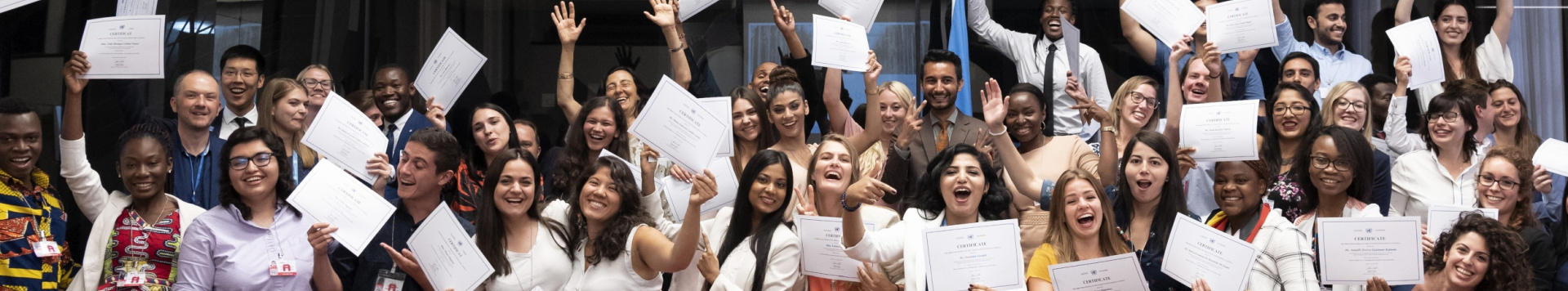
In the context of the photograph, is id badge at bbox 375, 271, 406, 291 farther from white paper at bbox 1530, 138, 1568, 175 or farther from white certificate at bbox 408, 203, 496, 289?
white paper at bbox 1530, 138, 1568, 175

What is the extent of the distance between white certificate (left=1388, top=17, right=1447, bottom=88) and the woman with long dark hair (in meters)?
3.77

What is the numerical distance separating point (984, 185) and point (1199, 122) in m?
0.98

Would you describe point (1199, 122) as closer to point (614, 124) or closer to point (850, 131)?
point (850, 131)

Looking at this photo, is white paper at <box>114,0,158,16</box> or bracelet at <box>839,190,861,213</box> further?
white paper at <box>114,0,158,16</box>

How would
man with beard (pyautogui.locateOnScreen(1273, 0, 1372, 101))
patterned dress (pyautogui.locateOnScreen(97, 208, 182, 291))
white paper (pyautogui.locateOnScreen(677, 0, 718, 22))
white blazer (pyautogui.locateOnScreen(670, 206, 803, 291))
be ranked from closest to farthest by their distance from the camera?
white blazer (pyautogui.locateOnScreen(670, 206, 803, 291)), patterned dress (pyautogui.locateOnScreen(97, 208, 182, 291)), white paper (pyautogui.locateOnScreen(677, 0, 718, 22)), man with beard (pyautogui.locateOnScreen(1273, 0, 1372, 101))

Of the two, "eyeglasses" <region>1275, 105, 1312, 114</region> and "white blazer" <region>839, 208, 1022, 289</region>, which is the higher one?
"eyeglasses" <region>1275, 105, 1312, 114</region>

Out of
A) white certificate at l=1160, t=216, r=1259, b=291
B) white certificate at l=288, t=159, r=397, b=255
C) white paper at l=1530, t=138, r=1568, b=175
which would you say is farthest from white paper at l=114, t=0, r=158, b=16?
white paper at l=1530, t=138, r=1568, b=175

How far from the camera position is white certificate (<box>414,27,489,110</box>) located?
5.74 m

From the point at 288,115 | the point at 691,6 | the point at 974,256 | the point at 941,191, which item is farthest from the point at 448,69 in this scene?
the point at 974,256

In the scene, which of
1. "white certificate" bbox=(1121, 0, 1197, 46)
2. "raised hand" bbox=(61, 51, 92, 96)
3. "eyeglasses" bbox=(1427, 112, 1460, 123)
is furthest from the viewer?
"white certificate" bbox=(1121, 0, 1197, 46)

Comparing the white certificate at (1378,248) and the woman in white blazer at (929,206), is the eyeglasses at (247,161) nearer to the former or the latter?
the woman in white blazer at (929,206)

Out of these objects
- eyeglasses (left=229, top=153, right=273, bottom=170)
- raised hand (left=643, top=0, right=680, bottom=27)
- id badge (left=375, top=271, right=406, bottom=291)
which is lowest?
id badge (left=375, top=271, right=406, bottom=291)

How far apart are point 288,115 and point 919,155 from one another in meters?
2.56

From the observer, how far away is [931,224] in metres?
4.34
